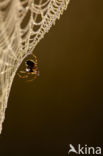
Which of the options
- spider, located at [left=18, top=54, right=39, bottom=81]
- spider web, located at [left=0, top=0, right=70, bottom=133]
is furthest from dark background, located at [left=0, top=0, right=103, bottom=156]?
spider web, located at [left=0, top=0, right=70, bottom=133]

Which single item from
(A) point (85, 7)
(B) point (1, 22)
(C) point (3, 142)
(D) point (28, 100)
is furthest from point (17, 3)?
(C) point (3, 142)

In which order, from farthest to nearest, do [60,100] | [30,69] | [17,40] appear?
[60,100] < [30,69] < [17,40]

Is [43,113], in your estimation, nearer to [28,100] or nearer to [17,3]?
[28,100]

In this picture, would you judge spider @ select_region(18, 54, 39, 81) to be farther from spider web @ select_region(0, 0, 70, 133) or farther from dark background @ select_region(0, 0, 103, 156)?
spider web @ select_region(0, 0, 70, 133)

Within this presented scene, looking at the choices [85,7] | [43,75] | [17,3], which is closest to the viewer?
[17,3]

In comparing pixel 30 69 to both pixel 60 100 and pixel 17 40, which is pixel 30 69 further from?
pixel 17 40

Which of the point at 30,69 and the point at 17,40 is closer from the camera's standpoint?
the point at 17,40

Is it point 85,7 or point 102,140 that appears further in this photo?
point 102,140

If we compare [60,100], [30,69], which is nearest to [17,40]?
[30,69]
